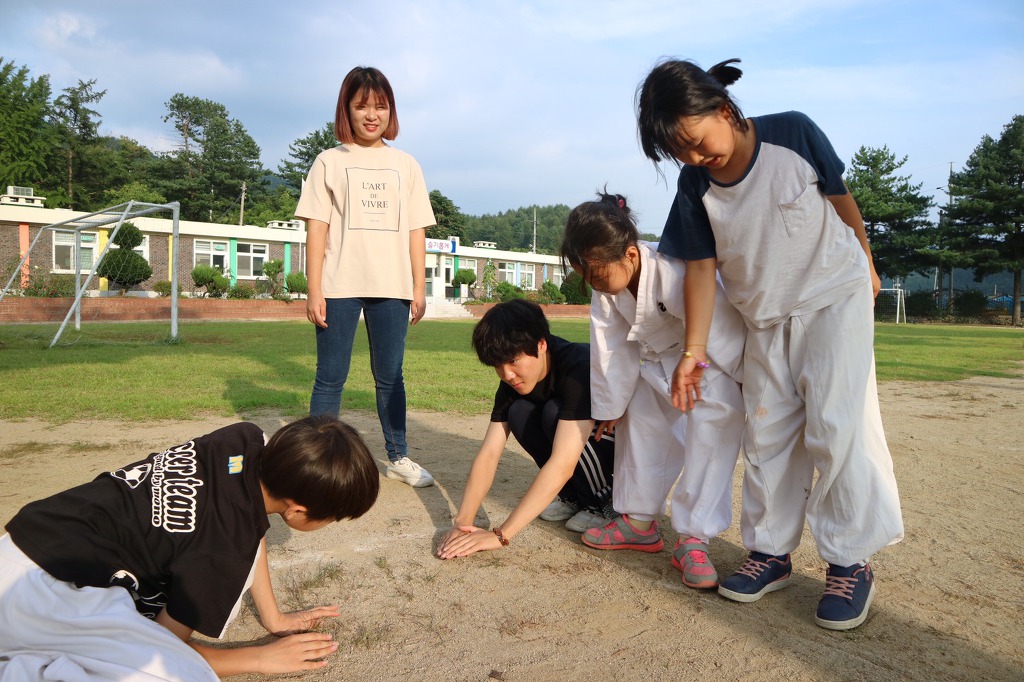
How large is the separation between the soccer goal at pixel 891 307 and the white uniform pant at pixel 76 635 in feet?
137

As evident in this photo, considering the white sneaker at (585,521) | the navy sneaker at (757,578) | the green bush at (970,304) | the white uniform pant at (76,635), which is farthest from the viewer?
the green bush at (970,304)

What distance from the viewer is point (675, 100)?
2102 mm

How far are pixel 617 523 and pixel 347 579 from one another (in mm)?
1056

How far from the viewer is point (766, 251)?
88.4 inches

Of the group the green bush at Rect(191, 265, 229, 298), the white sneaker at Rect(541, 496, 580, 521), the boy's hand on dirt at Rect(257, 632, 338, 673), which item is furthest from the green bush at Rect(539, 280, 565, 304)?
the boy's hand on dirt at Rect(257, 632, 338, 673)

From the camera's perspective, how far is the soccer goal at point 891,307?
38138mm

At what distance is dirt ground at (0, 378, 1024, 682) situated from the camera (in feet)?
6.11

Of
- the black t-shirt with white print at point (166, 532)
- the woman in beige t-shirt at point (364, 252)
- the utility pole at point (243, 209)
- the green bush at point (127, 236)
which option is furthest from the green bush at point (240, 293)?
the utility pole at point (243, 209)

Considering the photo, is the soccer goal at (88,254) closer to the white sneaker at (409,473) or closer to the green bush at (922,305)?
the white sneaker at (409,473)

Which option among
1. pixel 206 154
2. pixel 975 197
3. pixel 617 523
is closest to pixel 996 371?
pixel 617 523

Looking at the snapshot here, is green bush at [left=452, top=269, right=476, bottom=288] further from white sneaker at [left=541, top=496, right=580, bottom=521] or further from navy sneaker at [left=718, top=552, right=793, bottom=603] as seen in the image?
navy sneaker at [left=718, top=552, right=793, bottom=603]

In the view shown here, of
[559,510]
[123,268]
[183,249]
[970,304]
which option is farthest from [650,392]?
[970,304]

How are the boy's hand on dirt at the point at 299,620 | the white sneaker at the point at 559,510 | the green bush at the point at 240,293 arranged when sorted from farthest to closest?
1. the green bush at the point at 240,293
2. the white sneaker at the point at 559,510
3. the boy's hand on dirt at the point at 299,620

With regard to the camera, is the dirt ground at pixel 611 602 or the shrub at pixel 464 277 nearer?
the dirt ground at pixel 611 602
